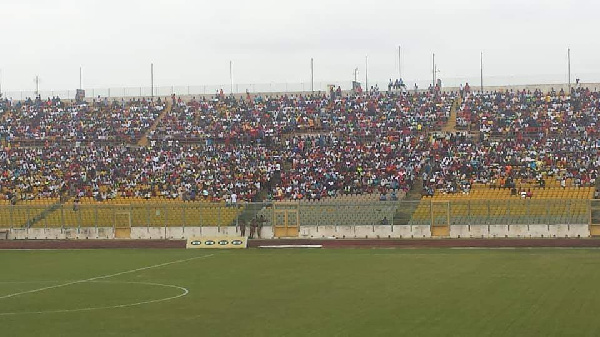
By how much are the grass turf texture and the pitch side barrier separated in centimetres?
759

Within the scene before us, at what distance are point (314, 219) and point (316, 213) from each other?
369mm

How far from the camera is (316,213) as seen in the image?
56.6m

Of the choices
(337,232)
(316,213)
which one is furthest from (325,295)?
(316,213)

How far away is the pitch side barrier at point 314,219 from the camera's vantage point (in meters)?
52.7

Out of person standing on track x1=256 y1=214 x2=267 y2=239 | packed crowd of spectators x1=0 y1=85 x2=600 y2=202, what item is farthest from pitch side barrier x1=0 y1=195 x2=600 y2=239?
packed crowd of spectators x1=0 y1=85 x2=600 y2=202

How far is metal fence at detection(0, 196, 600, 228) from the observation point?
52688mm

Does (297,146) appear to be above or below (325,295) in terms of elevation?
above

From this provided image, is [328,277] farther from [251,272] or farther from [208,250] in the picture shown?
[208,250]

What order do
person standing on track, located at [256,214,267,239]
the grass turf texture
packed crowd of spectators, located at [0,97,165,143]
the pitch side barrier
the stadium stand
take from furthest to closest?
packed crowd of spectators, located at [0,97,165,143] → the stadium stand → person standing on track, located at [256,214,267,239] → the pitch side barrier → the grass turf texture

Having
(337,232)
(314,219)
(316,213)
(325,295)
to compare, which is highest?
(316,213)

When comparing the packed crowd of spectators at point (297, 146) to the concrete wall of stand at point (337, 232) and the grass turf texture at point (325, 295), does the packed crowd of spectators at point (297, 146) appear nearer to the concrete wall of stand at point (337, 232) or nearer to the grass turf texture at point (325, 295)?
the concrete wall of stand at point (337, 232)

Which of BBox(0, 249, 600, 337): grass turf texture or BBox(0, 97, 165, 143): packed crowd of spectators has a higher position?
BBox(0, 97, 165, 143): packed crowd of spectators

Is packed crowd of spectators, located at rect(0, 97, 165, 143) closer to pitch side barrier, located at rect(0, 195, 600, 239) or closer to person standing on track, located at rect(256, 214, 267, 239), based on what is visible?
pitch side barrier, located at rect(0, 195, 600, 239)

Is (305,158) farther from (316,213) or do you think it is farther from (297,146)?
(316,213)
